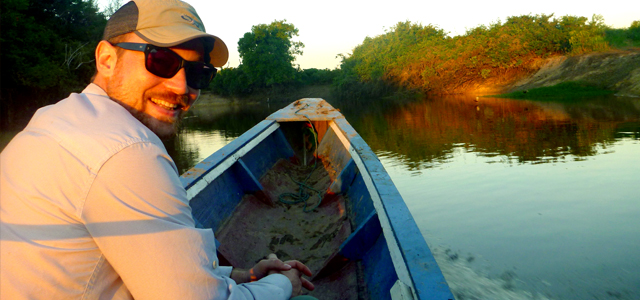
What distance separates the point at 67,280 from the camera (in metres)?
0.84

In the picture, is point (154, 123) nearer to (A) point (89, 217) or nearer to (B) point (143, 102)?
(B) point (143, 102)

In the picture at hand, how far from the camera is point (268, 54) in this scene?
4350 centimetres

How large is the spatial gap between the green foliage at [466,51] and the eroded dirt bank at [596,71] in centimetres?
100

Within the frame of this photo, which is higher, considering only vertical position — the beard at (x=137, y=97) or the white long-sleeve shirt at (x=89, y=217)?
the beard at (x=137, y=97)

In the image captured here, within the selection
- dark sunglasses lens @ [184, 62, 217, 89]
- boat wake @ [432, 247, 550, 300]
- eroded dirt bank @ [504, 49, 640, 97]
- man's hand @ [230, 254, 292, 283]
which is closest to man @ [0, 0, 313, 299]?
dark sunglasses lens @ [184, 62, 217, 89]

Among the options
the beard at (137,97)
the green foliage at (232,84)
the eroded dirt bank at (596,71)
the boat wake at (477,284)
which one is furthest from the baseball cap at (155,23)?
the green foliage at (232,84)

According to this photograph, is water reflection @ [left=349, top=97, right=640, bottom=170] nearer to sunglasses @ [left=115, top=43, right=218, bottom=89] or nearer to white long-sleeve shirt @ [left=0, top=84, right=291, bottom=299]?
sunglasses @ [left=115, top=43, right=218, bottom=89]

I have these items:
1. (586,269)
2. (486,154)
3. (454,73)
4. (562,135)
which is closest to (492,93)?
(454,73)

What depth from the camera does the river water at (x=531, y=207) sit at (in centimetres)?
328

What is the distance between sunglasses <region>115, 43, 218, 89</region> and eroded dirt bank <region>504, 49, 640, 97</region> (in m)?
18.9

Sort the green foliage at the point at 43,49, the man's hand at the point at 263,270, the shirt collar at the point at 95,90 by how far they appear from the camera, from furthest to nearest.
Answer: the green foliage at the point at 43,49 → the man's hand at the point at 263,270 → the shirt collar at the point at 95,90

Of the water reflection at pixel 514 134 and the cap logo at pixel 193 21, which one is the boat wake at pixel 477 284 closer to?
the cap logo at pixel 193 21

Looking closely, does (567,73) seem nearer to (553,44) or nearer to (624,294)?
(553,44)

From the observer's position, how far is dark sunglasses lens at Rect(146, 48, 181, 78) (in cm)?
118
